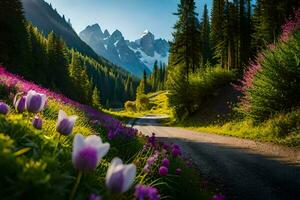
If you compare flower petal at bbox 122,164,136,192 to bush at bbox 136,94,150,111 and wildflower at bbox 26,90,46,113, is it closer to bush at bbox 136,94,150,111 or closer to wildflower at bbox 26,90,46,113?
wildflower at bbox 26,90,46,113

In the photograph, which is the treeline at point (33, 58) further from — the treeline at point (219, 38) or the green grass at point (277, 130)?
the green grass at point (277, 130)

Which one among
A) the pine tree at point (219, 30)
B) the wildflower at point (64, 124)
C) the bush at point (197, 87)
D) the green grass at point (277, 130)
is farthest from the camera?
the pine tree at point (219, 30)

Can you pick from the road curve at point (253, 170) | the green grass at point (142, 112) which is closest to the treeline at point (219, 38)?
the green grass at point (142, 112)

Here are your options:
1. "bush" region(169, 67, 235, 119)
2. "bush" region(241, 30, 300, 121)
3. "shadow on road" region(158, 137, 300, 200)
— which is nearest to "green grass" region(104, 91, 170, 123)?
"bush" region(169, 67, 235, 119)

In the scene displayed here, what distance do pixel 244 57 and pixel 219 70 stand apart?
58.6ft

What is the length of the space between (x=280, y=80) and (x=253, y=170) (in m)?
10.6

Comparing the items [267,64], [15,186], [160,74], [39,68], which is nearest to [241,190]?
[15,186]

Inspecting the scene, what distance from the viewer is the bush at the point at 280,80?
19.4 meters

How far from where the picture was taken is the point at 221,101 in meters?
39.9

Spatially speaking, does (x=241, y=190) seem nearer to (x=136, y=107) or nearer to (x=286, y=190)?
(x=286, y=190)

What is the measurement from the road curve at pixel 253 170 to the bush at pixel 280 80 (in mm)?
4831

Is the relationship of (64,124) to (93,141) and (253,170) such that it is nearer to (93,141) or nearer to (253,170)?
(93,141)

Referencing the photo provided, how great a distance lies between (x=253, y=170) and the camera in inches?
416

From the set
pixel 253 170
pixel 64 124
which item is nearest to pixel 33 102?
pixel 64 124
